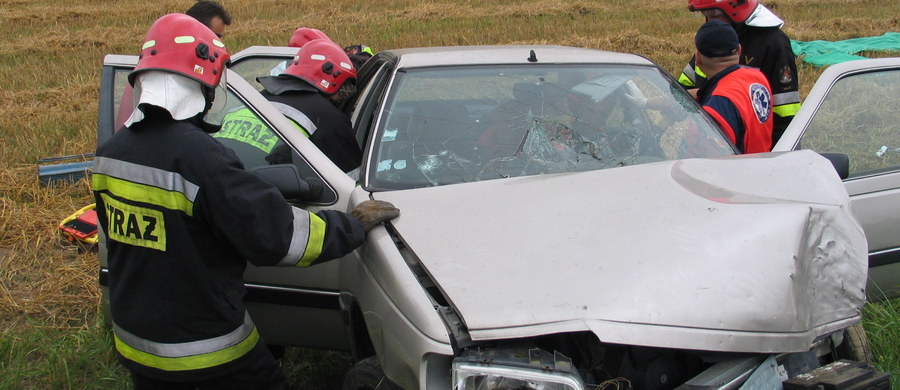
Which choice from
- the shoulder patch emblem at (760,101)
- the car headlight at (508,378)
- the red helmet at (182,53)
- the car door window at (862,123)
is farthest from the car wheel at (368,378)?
the shoulder patch emblem at (760,101)

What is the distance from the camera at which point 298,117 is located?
12.0 feet

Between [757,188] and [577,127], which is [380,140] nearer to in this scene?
[577,127]

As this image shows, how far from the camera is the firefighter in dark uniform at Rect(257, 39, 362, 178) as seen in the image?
3633 millimetres

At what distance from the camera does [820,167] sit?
9.01ft

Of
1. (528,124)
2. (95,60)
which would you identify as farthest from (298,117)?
(95,60)

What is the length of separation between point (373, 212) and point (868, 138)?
2460 millimetres

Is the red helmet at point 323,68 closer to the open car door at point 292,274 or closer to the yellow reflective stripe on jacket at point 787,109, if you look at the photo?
the open car door at point 292,274

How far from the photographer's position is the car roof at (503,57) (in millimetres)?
3549

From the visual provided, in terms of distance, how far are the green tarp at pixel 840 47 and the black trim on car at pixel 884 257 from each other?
784 cm

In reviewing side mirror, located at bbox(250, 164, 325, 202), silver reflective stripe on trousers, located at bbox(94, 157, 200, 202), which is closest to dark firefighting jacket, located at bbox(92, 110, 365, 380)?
silver reflective stripe on trousers, located at bbox(94, 157, 200, 202)

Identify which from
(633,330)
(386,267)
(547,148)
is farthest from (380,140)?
(633,330)

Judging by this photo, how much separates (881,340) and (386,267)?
221 centimetres

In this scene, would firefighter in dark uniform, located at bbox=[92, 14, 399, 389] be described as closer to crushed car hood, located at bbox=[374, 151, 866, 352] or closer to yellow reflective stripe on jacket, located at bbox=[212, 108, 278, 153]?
crushed car hood, located at bbox=[374, 151, 866, 352]

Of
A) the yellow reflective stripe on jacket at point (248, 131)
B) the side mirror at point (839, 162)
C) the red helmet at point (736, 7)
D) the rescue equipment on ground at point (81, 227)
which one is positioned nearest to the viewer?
the side mirror at point (839, 162)
